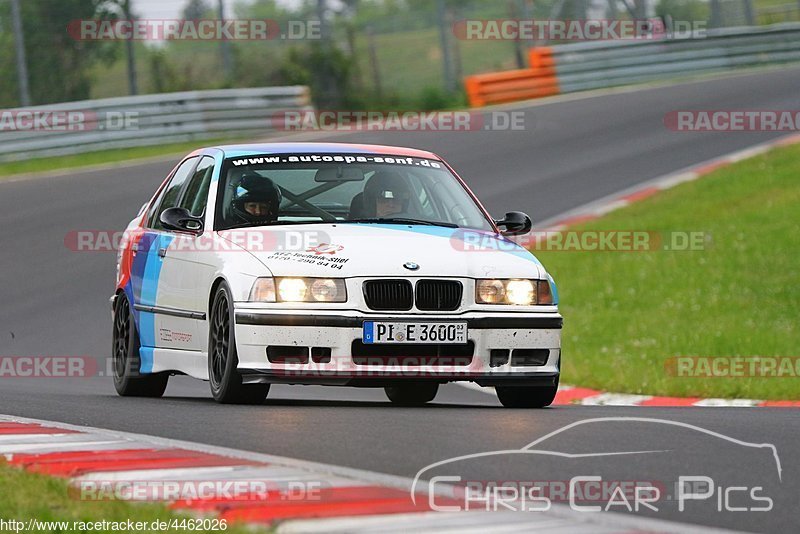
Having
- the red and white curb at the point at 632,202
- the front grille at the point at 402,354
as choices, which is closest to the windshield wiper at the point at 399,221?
the front grille at the point at 402,354

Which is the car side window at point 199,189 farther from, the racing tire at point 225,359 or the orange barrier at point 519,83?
the orange barrier at point 519,83

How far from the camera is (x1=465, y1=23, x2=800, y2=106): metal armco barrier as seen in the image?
28.5 m

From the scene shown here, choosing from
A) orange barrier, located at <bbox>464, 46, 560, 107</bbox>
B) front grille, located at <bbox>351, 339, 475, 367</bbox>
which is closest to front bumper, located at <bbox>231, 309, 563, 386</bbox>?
front grille, located at <bbox>351, 339, 475, 367</bbox>

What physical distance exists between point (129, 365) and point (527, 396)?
9.09 ft

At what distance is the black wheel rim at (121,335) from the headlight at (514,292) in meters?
2.91

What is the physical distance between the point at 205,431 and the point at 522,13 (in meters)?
23.0

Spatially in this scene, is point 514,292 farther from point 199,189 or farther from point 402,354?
point 199,189

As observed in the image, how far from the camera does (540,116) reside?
86.1 ft

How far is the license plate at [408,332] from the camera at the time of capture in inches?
317

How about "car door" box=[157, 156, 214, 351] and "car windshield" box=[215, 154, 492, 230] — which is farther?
"car windshield" box=[215, 154, 492, 230]

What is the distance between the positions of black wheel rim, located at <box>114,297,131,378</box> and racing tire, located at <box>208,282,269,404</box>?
1.69m

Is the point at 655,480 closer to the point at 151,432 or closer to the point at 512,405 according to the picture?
the point at 151,432

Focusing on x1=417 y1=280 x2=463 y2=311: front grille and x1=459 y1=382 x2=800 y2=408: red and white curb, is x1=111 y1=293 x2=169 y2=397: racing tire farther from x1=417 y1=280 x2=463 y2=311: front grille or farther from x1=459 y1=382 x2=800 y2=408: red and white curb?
x1=459 y1=382 x2=800 y2=408: red and white curb

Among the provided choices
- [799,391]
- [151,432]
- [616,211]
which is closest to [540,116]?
[616,211]
